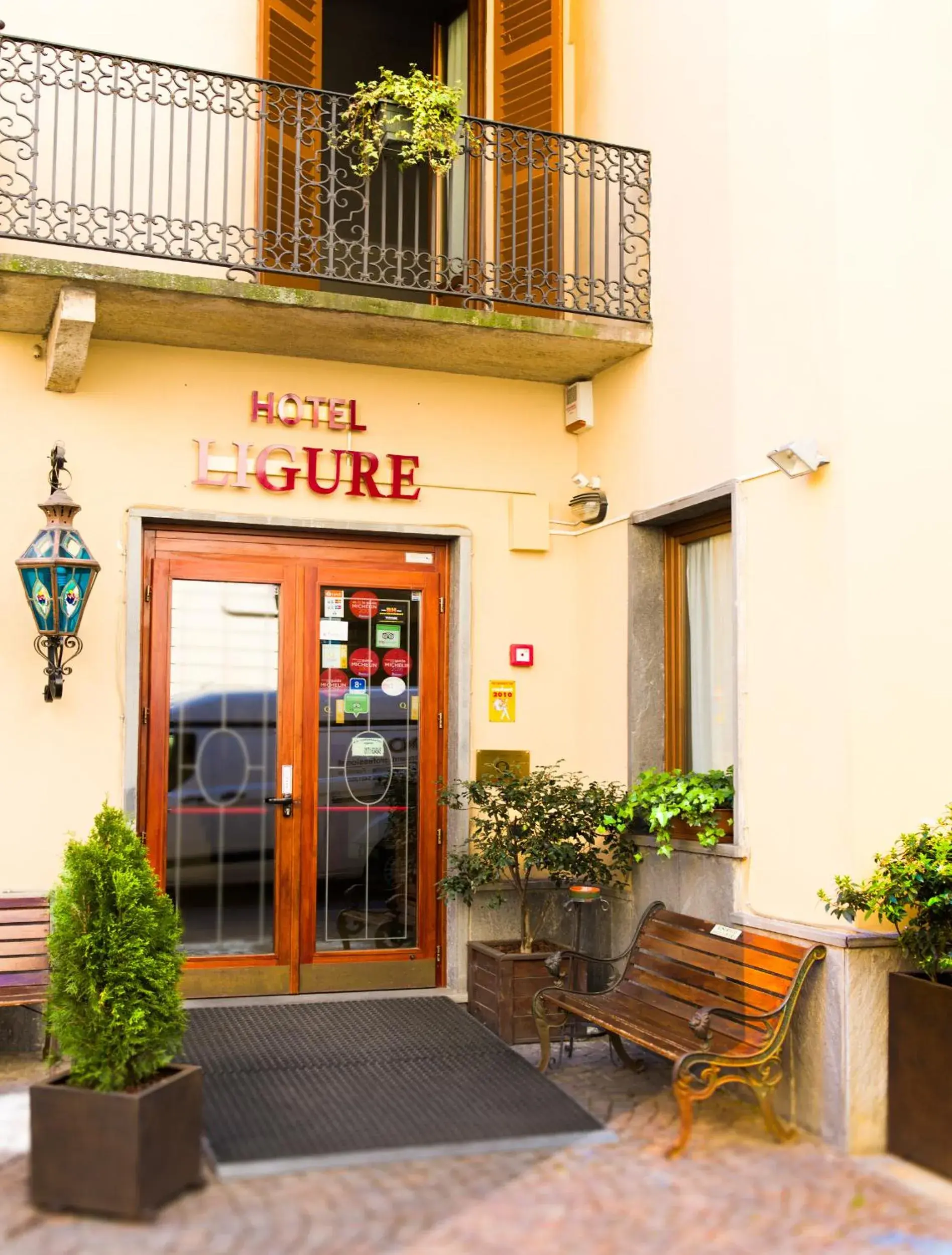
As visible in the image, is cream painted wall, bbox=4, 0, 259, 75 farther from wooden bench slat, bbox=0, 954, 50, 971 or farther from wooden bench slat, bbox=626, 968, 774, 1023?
wooden bench slat, bbox=626, 968, 774, 1023

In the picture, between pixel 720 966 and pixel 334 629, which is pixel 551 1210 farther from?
pixel 334 629

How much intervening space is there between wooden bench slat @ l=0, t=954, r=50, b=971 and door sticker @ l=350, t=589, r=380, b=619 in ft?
8.30

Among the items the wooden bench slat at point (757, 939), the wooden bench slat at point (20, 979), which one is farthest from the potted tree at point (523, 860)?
the wooden bench slat at point (20, 979)

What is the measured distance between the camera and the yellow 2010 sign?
7.54m

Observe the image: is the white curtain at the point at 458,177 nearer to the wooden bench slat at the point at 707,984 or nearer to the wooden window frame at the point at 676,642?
the wooden window frame at the point at 676,642

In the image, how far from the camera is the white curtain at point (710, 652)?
21.3ft

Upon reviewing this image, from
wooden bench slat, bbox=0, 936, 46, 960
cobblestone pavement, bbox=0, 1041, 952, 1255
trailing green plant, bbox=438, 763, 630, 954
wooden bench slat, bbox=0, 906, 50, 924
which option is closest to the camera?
cobblestone pavement, bbox=0, 1041, 952, 1255

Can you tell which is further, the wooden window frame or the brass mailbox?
the brass mailbox

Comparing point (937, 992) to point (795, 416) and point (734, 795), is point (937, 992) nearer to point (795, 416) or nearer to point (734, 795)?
point (734, 795)

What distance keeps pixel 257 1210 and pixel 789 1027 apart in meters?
2.24

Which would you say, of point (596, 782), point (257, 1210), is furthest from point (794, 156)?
point (257, 1210)

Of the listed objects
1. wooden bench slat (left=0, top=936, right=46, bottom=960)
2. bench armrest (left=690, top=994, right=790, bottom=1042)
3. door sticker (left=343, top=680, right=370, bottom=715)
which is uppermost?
door sticker (left=343, top=680, right=370, bottom=715)

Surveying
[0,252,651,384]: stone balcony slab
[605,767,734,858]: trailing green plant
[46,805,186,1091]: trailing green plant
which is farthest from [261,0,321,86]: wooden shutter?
[46,805,186,1091]: trailing green plant

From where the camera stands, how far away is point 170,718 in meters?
7.05
